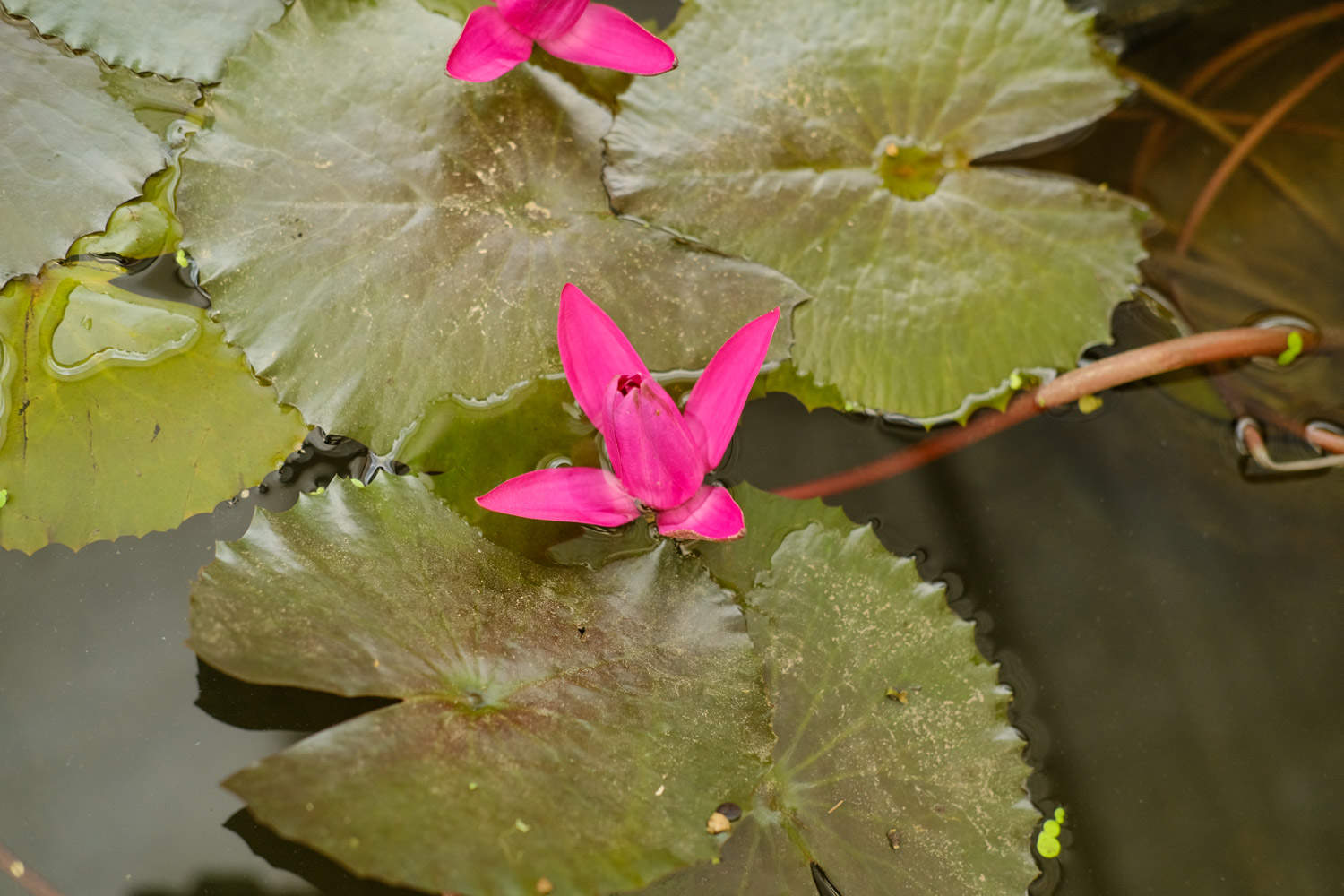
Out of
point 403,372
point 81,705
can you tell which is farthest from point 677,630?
point 81,705

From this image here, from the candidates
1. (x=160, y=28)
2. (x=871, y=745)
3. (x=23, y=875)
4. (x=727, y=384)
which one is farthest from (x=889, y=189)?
(x=23, y=875)

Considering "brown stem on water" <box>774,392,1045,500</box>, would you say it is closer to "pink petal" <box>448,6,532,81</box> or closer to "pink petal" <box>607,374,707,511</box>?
"pink petal" <box>607,374,707,511</box>

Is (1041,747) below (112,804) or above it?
below

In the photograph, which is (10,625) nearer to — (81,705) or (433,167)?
(81,705)

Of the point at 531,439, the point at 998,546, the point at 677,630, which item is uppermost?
the point at 531,439

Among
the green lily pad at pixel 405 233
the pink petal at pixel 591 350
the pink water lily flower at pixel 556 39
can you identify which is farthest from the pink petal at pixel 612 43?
the pink petal at pixel 591 350

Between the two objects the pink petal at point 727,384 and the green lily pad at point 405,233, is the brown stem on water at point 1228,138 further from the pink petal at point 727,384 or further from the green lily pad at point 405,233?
the pink petal at point 727,384

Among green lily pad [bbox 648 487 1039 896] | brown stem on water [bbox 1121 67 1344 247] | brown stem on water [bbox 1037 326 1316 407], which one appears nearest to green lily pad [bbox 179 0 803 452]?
green lily pad [bbox 648 487 1039 896]
